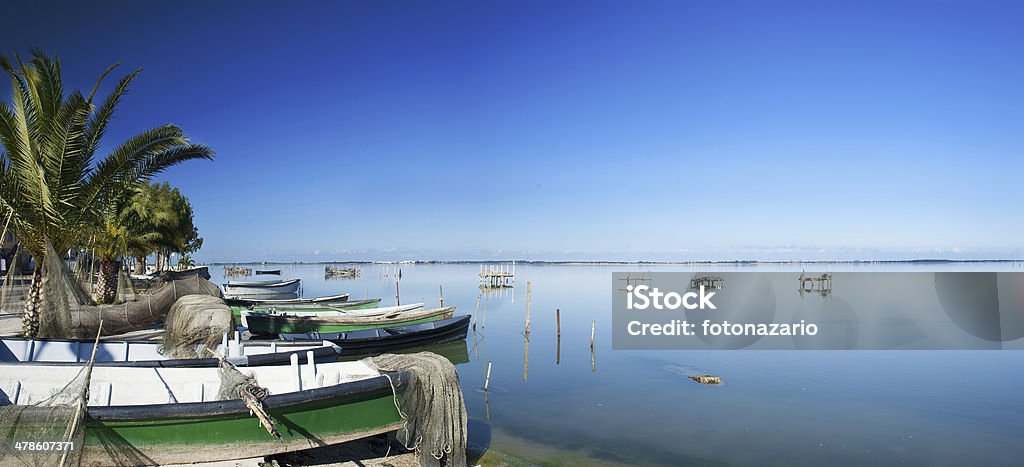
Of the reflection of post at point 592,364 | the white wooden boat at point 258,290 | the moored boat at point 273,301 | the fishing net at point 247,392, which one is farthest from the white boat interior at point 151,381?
the white wooden boat at point 258,290

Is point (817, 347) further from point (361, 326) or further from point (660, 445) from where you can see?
point (361, 326)

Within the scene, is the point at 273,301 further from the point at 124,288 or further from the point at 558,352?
the point at 558,352

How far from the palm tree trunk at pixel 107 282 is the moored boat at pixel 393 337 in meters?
11.1

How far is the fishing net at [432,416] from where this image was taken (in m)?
8.52

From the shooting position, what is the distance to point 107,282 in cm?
2622

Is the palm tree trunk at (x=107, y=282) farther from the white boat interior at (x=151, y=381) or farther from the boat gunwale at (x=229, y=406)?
the boat gunwale at (x=229, y=406)

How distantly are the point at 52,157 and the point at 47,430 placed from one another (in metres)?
8.17

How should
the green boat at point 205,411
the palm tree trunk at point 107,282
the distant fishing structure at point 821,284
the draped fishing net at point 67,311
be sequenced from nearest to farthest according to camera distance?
1. the green boat at point 205,411
2. the draped fishing net at point 67,311
3. the palm tree trunk at point 107,282
4. the distant fishing structure at point 821,284

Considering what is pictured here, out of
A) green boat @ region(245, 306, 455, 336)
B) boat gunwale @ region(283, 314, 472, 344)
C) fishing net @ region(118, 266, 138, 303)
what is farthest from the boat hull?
fishing net @ region(118, 266, 138, 303)

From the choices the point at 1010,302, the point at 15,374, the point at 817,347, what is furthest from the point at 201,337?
the point at 1010,302

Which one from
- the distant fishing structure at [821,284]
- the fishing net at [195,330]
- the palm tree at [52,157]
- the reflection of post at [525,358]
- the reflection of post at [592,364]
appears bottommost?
the reflection of post at [592,364]

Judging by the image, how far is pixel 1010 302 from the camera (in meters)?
61.4

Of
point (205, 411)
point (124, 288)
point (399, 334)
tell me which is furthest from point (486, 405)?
point (124, 288)

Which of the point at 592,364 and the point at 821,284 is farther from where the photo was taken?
the point at 821,284
